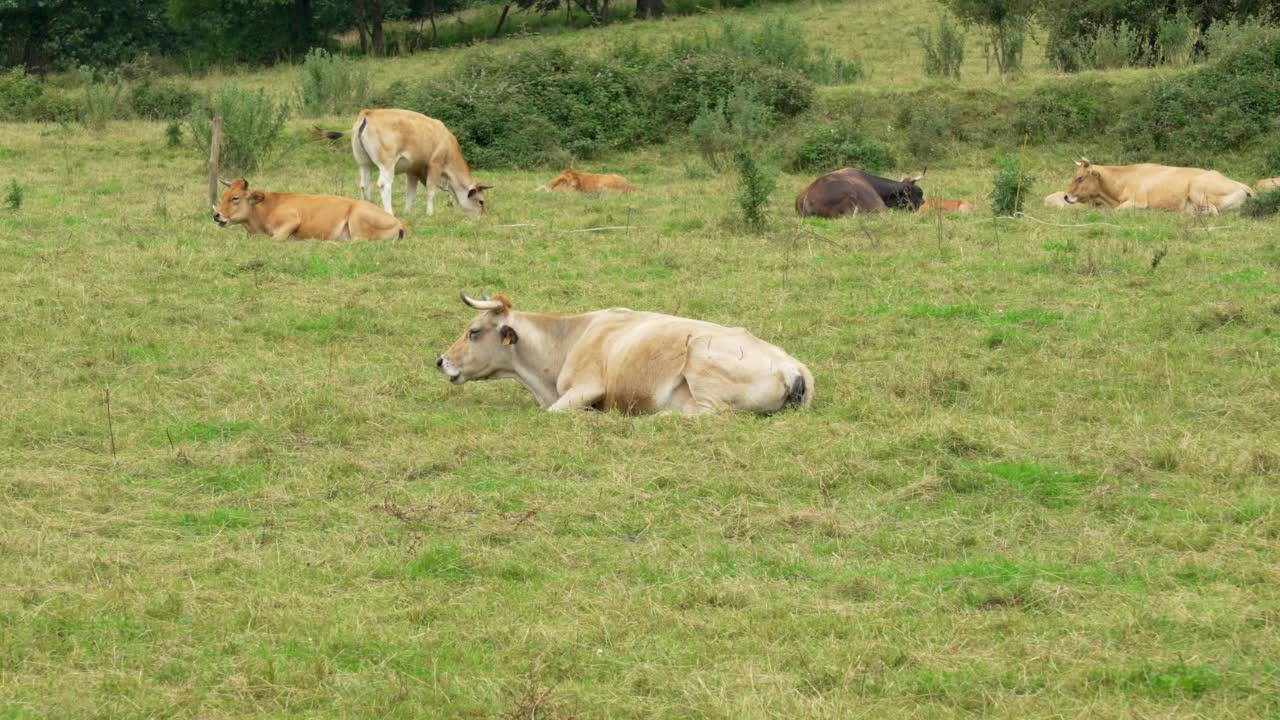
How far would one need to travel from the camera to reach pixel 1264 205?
49.0 feet

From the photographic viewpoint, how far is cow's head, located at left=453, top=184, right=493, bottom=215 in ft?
55.1

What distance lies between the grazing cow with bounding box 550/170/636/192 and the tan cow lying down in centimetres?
865

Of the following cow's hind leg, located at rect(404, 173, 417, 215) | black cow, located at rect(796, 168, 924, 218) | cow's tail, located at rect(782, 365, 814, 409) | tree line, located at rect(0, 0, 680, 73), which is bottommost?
tree line, located at rect(0, 0, 680, 73)

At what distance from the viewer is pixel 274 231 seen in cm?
1452

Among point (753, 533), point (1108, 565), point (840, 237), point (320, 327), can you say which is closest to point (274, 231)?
point (320, 327)

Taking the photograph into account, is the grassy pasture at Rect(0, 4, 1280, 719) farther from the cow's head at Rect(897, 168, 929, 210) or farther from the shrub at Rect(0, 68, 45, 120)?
the shrub at Rect(0, 68, 45, 120)

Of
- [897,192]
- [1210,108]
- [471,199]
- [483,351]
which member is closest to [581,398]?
[483,351]

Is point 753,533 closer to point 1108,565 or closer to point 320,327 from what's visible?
point 1108,565

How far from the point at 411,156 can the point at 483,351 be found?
298 inches

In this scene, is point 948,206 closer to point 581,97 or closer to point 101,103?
point 581,97

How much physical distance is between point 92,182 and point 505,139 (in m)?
5.90

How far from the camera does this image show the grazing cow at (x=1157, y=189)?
52.1 ft

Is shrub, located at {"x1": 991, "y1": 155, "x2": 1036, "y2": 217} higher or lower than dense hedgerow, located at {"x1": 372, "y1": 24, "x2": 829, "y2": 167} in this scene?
higher

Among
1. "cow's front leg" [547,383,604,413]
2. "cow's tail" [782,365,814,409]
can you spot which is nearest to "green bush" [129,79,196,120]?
"cow's front leg" [547,383,604,413]
